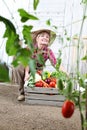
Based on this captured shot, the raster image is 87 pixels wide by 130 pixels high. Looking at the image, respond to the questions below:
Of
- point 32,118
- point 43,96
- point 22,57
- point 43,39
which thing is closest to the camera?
point 22,57

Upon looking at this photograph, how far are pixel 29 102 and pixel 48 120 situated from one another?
2.10 feet

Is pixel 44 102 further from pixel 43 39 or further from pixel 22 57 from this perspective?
pixel 22 57

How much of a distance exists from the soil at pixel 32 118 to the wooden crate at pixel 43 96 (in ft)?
0.22

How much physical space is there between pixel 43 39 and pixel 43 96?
544 millimetres

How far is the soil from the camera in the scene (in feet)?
6.87

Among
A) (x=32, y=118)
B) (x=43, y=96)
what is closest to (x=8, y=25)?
(x=32, y=118)

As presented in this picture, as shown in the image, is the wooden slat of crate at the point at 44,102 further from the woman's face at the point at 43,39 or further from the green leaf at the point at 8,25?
the green leaf at the point at 8,25

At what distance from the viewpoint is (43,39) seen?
3.03 m

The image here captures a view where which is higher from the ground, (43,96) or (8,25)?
(8,25)

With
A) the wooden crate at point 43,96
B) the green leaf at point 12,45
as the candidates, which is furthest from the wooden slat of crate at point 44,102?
the green leaf at point 12,45

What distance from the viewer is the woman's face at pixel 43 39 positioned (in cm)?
298

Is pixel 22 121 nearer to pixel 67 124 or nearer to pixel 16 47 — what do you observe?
pixel 67 124

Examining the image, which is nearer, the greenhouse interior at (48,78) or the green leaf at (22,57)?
the green leaf at (22,57)

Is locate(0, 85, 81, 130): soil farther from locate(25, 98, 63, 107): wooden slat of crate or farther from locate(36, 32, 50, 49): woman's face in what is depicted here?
locate(36, 32, 50, 49): woman's face
